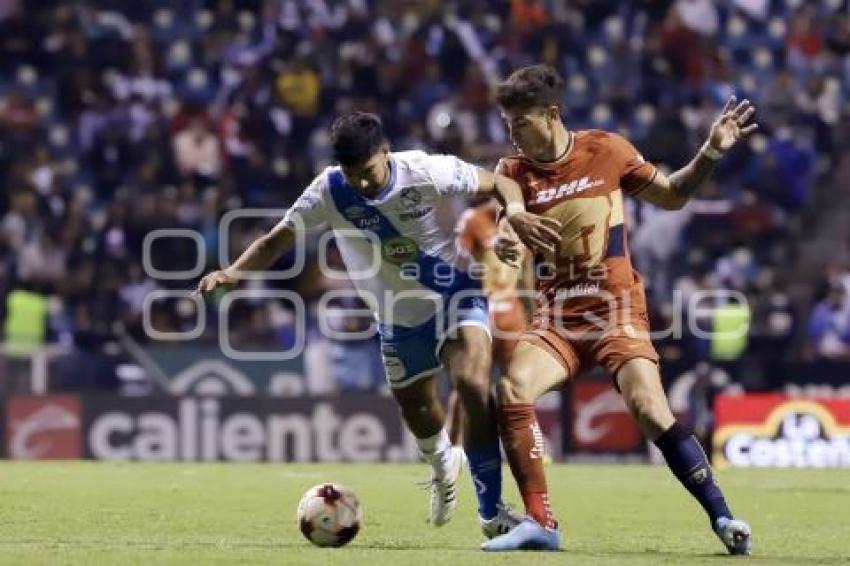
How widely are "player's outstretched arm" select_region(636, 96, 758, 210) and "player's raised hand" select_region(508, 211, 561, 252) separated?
81 cm

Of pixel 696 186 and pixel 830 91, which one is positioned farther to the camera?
pixel 830 91

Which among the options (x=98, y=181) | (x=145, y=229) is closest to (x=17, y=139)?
(x=98, y=181)

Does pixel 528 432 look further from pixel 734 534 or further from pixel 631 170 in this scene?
pixel 631 170

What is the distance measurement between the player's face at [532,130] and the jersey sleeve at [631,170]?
354 mm

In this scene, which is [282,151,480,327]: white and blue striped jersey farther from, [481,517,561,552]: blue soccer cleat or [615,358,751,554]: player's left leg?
[481,517,561,552]: blue soccer cleat

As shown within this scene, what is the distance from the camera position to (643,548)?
31.1 feet

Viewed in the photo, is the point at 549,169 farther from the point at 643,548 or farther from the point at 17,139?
the point at 17,139

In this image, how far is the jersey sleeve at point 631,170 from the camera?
9477 mm

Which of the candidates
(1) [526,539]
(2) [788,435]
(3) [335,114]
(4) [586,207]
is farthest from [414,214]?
(3) [335,114]

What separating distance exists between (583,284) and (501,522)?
1.21 meters

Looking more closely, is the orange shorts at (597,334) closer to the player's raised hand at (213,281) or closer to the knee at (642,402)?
the knee at (642,402)

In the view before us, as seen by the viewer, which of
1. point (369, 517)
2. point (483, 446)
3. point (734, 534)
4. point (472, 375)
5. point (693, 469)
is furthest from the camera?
point (369, 517)

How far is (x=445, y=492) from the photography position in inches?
411

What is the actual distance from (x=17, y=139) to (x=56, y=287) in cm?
298
